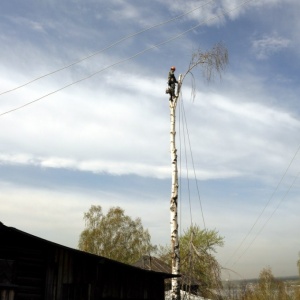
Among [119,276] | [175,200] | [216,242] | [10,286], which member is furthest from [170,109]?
[216,242]

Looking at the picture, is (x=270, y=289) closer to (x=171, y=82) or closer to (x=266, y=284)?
(x=266, y=284)

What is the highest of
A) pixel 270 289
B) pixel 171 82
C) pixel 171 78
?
pixel 171 78

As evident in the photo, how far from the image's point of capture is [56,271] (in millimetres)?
12844

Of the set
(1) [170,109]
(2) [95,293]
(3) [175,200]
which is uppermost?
(1) [170,109]

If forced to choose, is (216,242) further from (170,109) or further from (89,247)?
(170,109)

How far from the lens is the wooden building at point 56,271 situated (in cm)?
1230

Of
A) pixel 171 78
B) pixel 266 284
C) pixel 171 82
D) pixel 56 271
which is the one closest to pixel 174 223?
pixel 56 271

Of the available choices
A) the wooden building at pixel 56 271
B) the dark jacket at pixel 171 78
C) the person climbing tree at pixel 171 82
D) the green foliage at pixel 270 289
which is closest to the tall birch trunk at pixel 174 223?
the wooden building at pixel 56 271

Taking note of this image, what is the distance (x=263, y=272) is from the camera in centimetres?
4266

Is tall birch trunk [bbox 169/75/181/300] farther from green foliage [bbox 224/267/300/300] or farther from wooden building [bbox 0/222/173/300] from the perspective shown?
green foliage [bbox 224/267/300/300]

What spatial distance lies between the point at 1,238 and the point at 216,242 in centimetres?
2651

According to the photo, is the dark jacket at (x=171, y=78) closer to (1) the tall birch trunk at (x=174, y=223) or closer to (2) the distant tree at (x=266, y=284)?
(1) the tall birch trunk at (x=174, y=223)

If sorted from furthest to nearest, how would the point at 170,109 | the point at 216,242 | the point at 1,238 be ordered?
the point at 216,242 < the point at 170,109 < the point at 1,238

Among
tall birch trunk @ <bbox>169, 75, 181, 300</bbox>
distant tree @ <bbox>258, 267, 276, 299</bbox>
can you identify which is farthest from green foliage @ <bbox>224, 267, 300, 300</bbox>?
tall birch trunk @ <bbox>169, 75, 181, 300</bbox>
